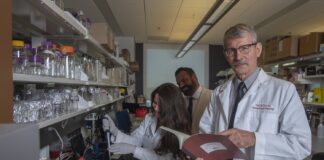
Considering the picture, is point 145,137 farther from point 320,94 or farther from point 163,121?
point 320,94

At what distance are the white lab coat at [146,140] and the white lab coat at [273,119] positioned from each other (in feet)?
2.69

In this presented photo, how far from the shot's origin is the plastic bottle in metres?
1.13

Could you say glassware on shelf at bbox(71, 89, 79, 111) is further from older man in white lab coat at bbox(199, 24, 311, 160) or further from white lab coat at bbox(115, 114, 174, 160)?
older man in white lab coat at bbox(199, 24, 311, 160)

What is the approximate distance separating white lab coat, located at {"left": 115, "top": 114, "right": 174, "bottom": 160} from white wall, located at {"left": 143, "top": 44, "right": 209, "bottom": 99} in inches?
252

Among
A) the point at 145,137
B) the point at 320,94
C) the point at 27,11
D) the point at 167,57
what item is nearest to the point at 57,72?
the point at 27,11

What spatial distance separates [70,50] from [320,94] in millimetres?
4002

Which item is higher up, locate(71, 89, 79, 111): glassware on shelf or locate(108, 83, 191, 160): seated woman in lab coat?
locate(71, 89, 79, 111): glassware on shelf

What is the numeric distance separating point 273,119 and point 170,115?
1018 mm

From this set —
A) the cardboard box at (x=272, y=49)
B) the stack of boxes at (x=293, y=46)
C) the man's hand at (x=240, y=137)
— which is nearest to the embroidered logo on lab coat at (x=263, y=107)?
the man's hand at (x=240, y=137)

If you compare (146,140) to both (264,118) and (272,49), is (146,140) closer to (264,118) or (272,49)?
(264,118)

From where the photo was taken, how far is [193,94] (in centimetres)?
340

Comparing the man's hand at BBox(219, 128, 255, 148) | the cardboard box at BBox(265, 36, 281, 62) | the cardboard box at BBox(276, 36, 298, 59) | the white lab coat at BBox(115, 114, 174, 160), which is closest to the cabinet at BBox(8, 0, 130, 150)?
the white lab coat at BBox(115, 114, 174, 160)

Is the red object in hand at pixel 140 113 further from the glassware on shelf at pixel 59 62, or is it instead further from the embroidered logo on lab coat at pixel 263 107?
the embroidered logo on lab coat at pixel 263 107

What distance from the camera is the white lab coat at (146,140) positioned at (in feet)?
A: 7.16
